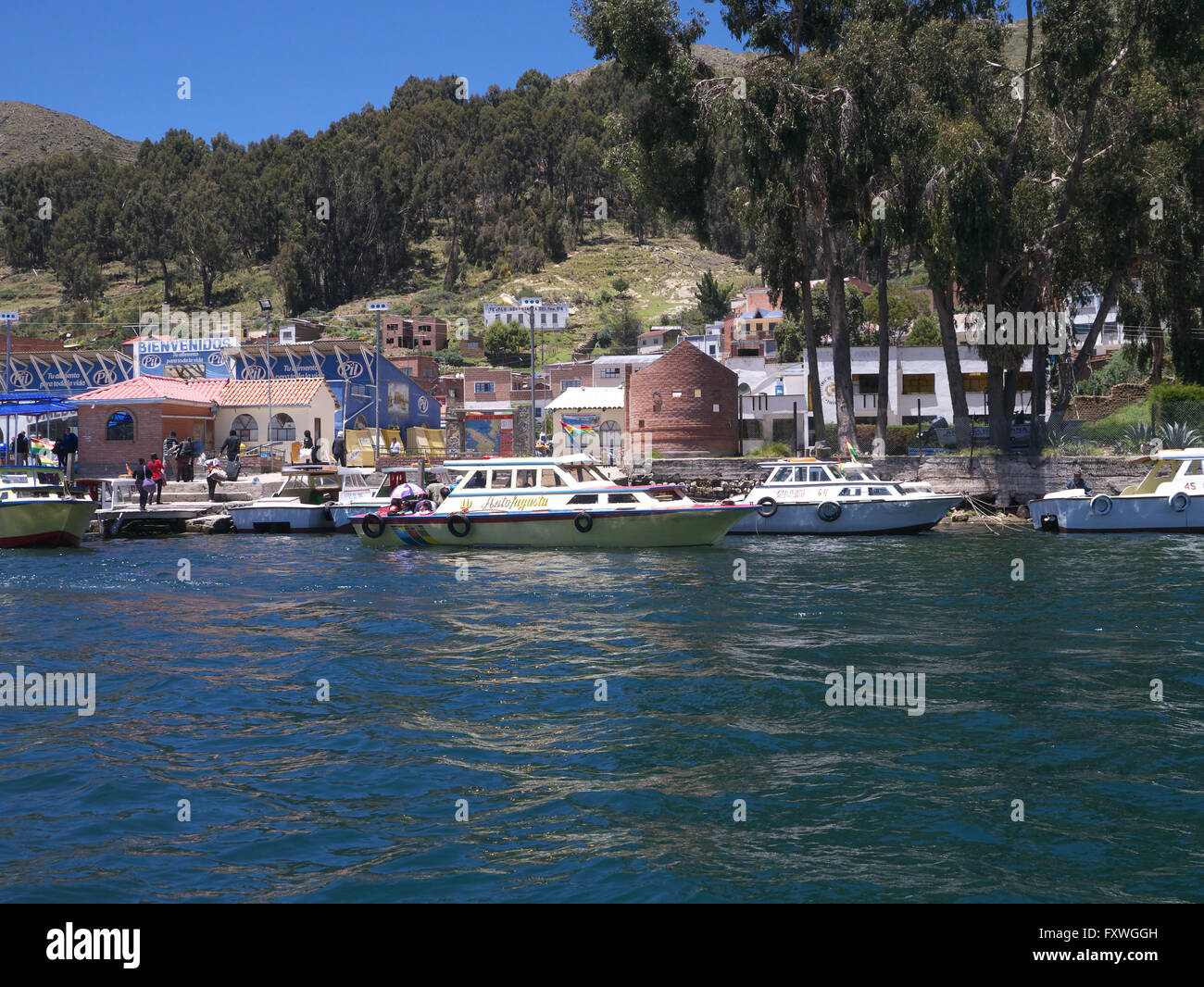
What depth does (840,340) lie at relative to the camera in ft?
126

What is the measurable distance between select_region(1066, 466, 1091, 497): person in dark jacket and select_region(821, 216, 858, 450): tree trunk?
23.6 ft

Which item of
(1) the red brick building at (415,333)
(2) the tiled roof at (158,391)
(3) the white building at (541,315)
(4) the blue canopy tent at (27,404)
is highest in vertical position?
(3) the white building at (541,315)

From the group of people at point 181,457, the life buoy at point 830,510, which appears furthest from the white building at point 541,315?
the life buoy at point 830,510

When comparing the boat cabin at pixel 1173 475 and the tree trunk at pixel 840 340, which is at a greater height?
the tree trunk at pixel 840 340

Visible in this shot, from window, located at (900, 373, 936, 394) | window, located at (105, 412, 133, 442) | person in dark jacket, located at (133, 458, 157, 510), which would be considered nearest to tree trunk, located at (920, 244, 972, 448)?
window, located at (900, 373, 936, 394)

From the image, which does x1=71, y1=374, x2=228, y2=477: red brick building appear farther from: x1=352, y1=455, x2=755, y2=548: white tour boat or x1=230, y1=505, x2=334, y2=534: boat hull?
x1=352, y1=455, x2=755, y2=548: white tour boat

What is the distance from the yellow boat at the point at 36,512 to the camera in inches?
1166

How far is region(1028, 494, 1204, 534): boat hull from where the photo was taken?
→ 31531 millimetres

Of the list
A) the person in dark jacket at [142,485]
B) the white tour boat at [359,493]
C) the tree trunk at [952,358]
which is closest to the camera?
the white tour boat at [359,493]

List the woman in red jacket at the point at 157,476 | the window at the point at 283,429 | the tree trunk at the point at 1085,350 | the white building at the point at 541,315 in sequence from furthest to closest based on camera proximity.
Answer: the white building at the point at 541,315 → the window at the point at 283,429 → the woman in red jacket at the point at 157,476 → the tree trunk at the point at 1085,350

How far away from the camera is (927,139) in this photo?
3450 centimetres

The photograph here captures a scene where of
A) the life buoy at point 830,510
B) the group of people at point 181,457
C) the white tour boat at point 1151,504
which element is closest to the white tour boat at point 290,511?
the group of people at point 181,457

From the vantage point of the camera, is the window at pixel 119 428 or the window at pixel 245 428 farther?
the window at pixel 245 428

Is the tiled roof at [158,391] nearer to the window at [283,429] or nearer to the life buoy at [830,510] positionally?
the window at [283,429]
